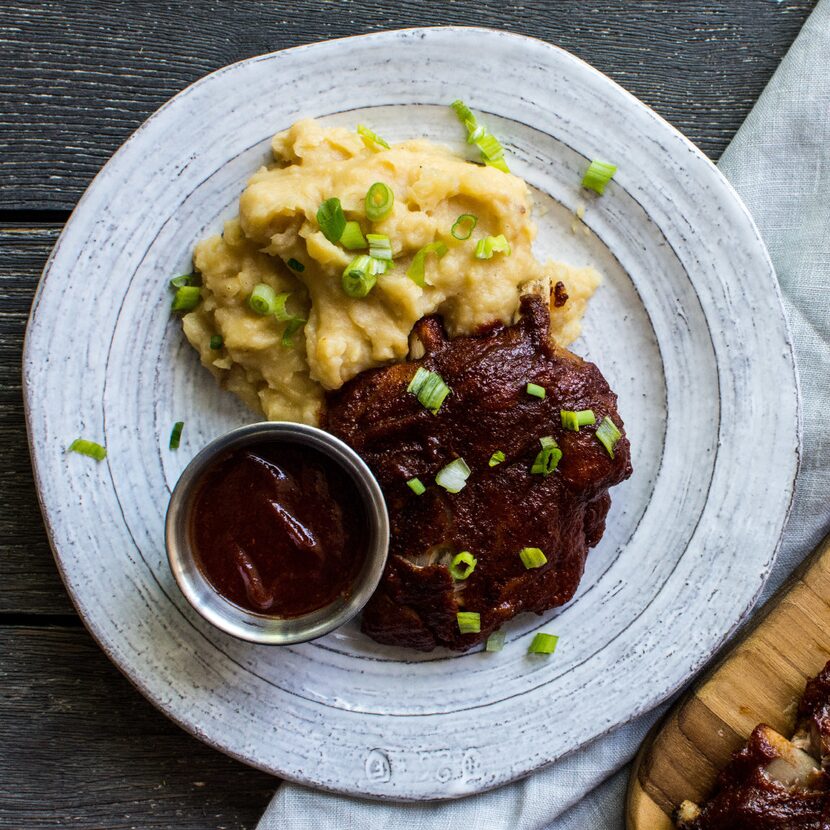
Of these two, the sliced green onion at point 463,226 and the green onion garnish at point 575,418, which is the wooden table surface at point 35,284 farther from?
the green onion garnish at point 575,418

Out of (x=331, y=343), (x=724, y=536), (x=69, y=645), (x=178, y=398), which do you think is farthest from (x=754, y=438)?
(x=69, y=645)

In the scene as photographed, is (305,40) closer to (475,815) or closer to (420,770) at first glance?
(420,770)

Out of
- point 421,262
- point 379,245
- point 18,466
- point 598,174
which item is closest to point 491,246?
point 421,262

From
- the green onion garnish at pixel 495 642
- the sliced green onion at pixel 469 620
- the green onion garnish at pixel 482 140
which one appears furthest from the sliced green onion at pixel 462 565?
the green onion garnish at pixel 482 140

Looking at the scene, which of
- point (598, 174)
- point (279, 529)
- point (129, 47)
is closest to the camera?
point (279, 529)

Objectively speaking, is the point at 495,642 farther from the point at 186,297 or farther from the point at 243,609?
the point at 186,297

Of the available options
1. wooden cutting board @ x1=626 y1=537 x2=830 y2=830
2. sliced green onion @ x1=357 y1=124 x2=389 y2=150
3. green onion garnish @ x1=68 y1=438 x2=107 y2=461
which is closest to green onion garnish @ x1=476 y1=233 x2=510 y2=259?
sliced green onion @ x1=357 y1=124 x2=389 y2=150
